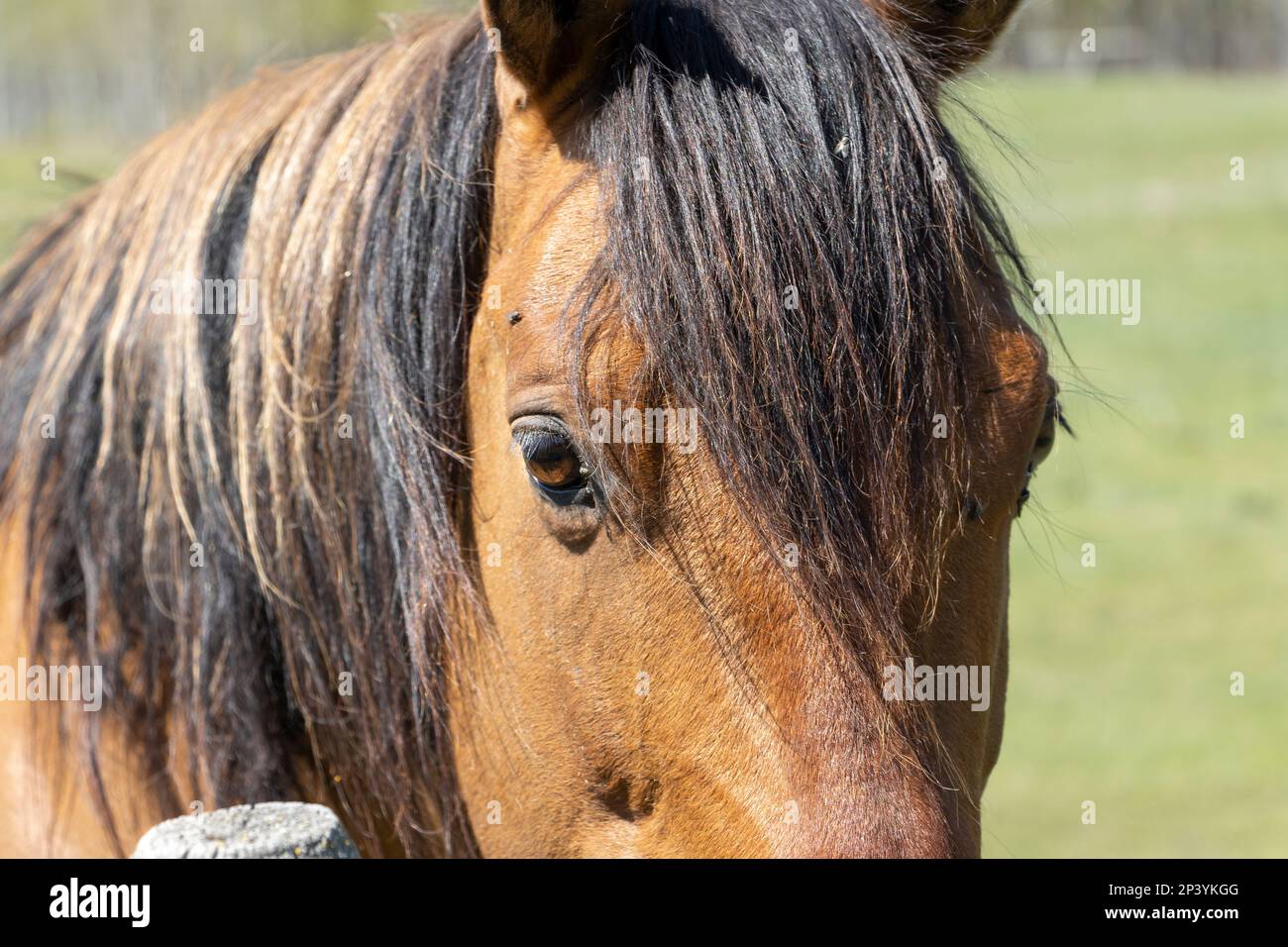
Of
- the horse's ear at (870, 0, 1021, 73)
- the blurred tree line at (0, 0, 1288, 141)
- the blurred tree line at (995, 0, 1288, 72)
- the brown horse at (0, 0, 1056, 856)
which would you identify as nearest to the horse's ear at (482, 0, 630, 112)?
Result: the brown horse at (0, 0, 1056, 856)

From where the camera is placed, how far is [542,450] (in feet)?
5.41

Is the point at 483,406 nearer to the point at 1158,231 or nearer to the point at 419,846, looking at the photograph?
the point at 419,846

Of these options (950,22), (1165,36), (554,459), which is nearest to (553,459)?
(554,459)

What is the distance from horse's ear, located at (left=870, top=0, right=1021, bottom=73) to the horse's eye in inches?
36.4

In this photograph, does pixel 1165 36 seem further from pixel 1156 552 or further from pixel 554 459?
pixel 554 459

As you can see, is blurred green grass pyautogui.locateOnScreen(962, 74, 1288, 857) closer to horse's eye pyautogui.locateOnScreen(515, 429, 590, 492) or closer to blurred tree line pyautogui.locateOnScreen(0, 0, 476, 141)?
horse's eye pyautogui.locateOnScreen(515, 429, 590, 492)

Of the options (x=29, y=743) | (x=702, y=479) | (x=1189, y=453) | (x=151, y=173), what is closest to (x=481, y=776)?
(x=702, y=479)

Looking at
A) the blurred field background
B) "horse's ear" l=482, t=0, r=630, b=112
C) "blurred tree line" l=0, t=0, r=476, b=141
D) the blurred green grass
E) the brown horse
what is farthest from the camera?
"blurred tree line" l=0, t=0, r=476, b=141

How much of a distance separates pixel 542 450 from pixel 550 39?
61cm

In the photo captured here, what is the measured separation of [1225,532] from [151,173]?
9079 millimetres

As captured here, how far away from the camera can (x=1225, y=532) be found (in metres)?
9.59

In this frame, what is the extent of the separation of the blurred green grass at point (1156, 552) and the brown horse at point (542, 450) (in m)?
0.37

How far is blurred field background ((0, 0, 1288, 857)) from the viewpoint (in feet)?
15.3

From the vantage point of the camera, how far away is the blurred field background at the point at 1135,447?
184 inches
